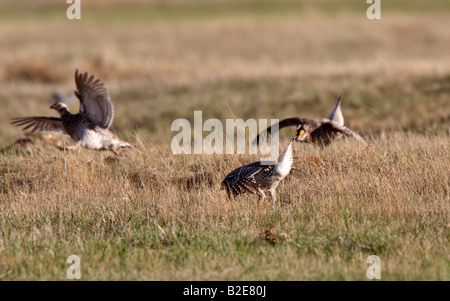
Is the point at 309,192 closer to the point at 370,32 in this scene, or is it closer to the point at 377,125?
the point at 377,125

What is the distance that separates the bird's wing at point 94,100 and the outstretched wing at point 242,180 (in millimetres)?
2862

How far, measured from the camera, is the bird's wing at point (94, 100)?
8.76 m

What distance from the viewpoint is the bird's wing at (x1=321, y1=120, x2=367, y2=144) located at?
869 centimetres

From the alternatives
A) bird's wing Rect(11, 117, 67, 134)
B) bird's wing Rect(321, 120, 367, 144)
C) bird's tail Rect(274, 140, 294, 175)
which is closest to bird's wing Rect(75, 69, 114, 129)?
bird's wing Rect(11, 117, 67, 134)

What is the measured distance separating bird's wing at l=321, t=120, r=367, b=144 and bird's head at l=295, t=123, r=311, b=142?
324mm

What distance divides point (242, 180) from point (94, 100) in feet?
10.6

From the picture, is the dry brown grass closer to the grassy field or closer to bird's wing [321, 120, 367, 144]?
the grassy field

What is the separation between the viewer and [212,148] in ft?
28.0

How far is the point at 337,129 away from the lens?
885 centimetres
